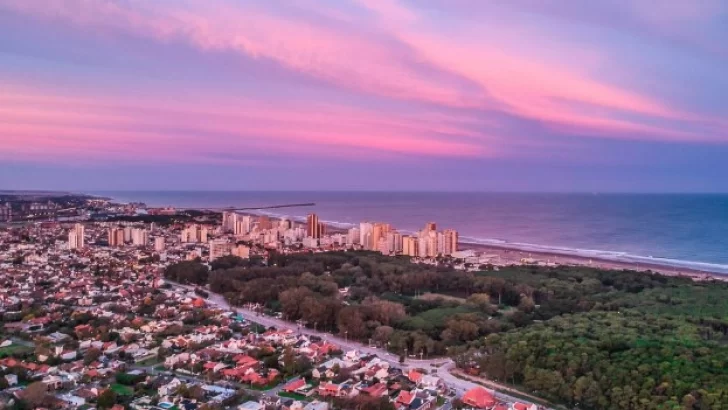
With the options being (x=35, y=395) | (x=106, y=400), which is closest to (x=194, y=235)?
(x=35, y=395)

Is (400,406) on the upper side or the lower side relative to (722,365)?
lower

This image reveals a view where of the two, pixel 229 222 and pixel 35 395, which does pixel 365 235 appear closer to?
pixel 229 222

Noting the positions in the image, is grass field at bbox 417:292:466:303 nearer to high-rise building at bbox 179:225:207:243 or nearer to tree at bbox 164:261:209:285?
tree at bbox 164:261:209:285

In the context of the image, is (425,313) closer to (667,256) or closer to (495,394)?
(495,394)

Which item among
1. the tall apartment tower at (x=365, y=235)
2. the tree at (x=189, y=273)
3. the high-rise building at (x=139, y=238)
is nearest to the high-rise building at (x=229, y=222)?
the high-rise building at (x=139, y=238)

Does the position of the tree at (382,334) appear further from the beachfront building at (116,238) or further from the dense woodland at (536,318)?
the beachfront building at (116,238)

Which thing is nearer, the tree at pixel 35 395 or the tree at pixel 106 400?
the tree at pixel 35 395

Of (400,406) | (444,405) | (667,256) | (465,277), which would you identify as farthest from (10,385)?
(667,256)
